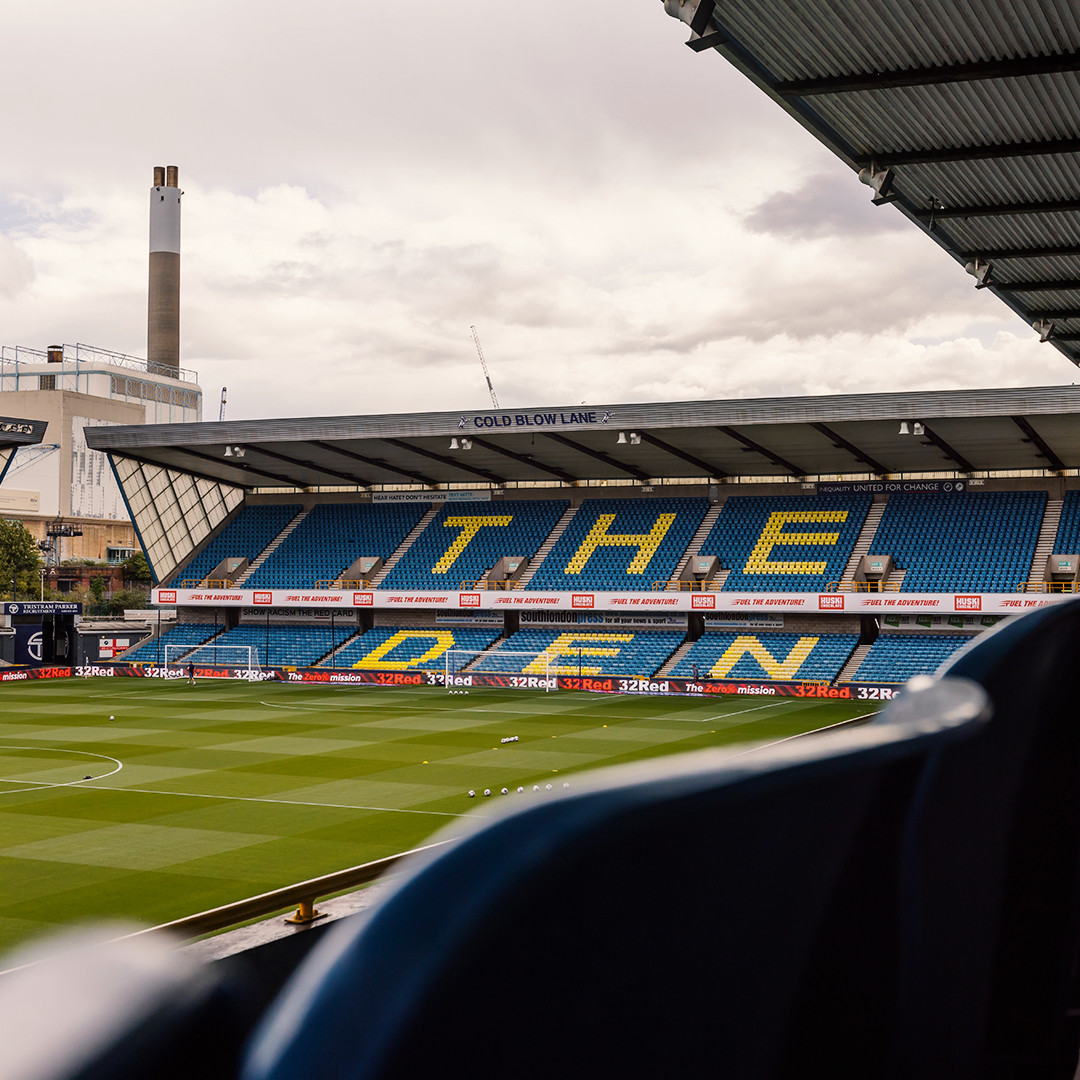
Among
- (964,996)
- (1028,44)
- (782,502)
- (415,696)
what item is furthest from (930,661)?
(964,996)

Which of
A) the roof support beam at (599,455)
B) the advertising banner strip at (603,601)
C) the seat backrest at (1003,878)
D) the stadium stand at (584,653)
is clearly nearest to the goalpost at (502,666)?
the stadium stand at (584,653)

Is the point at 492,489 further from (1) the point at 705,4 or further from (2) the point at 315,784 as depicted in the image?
(1) the point at 705,4

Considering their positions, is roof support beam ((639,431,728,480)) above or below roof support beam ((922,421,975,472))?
above

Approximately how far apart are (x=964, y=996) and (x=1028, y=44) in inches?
453

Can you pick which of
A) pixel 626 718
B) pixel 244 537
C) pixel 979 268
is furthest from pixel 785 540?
pixel 979 268

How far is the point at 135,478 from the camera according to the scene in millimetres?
62438

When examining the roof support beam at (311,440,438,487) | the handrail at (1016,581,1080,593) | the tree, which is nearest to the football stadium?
the handrail at (1016,581,1080,593)

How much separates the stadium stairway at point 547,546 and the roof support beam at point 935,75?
46.5 metres

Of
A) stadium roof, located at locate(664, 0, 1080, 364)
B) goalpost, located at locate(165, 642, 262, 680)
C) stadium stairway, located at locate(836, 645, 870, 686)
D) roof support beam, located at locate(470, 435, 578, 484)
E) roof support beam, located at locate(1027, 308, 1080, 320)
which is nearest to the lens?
stadium roof, located at locate(664, 0, 1080, 364)

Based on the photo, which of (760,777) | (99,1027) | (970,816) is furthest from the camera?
(970,816)

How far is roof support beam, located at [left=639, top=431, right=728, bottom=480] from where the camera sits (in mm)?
51719

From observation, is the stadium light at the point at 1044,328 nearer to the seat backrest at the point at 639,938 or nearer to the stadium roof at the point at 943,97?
the stadium roof at the point at 943,97

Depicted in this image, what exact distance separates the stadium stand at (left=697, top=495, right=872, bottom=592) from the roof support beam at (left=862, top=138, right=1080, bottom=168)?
39.6 metres

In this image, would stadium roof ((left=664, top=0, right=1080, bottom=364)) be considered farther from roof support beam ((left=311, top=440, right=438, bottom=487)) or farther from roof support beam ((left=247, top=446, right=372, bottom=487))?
roof support beam ((left=247, top=446, right=372, bottom=487))
